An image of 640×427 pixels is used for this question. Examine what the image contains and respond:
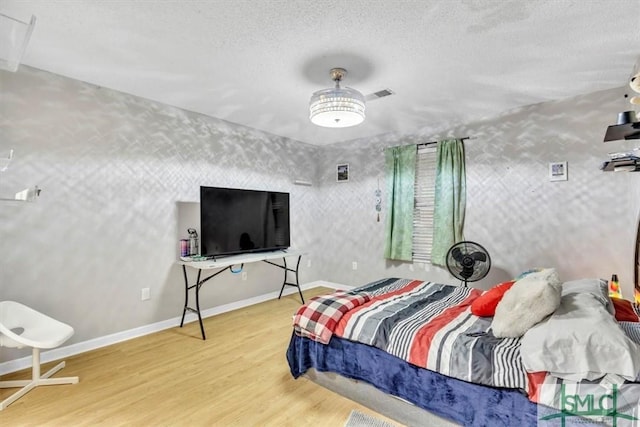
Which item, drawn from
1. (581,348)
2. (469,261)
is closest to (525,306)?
(581,348)

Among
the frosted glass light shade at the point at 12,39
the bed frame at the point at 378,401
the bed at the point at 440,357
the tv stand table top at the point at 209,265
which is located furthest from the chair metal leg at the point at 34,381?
the frosted glass light shade at the point at 12,39

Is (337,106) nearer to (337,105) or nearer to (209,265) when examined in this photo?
(337,105)

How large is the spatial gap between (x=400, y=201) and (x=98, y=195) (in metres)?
3.41

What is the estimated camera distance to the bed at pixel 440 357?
1399 mm

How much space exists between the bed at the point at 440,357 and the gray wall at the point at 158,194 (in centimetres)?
127

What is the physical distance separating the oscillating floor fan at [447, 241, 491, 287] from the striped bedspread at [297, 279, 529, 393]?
0.59 meters

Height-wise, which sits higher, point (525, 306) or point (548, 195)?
point (548, 195)

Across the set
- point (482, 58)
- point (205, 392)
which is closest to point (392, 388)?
point (205, 392)

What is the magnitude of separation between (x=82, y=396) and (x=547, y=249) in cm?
417

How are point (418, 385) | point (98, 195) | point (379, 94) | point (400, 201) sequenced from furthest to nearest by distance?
point (400, 201)
point (379, 94)
point (98, 195)
point (418, 385)

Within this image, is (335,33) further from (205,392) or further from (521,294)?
(205,392)

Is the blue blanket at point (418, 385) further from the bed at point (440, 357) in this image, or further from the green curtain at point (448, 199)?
the green curtain at point (448, 199)

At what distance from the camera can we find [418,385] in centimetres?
174

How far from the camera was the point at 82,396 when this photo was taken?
213 cm
